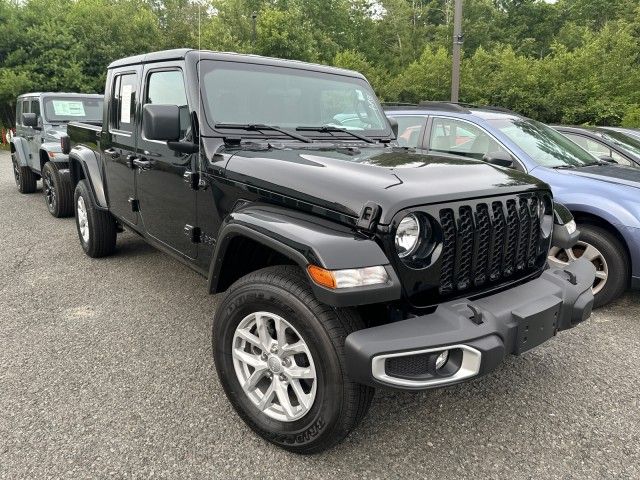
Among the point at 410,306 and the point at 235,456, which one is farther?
the point at 235,456

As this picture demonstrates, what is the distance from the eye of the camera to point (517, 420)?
2.64 metres

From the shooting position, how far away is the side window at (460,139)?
4968 mm

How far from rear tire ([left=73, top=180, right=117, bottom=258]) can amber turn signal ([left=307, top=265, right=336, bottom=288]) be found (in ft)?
11.5

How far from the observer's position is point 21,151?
9.03m

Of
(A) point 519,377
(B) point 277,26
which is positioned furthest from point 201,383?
(B) point 277,26

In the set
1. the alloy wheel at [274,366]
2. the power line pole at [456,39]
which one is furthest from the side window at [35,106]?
the power line pole at [456,39]

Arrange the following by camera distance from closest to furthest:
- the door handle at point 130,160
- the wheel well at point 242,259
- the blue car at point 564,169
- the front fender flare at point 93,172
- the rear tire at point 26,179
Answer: the wheel well at point 242,259
the door handle at point 130,160
the blue car at point 564,169
the front fender flare at point 93,172
the rear tire at point 26,179

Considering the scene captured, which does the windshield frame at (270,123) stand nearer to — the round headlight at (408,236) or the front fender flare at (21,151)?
the round headlight at (408,236)

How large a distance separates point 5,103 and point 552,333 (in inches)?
995

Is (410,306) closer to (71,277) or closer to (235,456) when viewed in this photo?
(235,456)

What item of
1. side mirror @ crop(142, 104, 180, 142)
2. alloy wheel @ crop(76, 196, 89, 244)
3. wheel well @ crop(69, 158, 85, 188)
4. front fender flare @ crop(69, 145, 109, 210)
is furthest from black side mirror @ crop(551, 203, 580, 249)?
wheel well @ crop(69, 158, 85, 188)

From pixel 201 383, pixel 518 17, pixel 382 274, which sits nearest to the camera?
pixel 382 274

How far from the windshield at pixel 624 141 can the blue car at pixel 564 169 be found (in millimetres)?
2742

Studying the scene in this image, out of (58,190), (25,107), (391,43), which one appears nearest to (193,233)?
(58,190)
